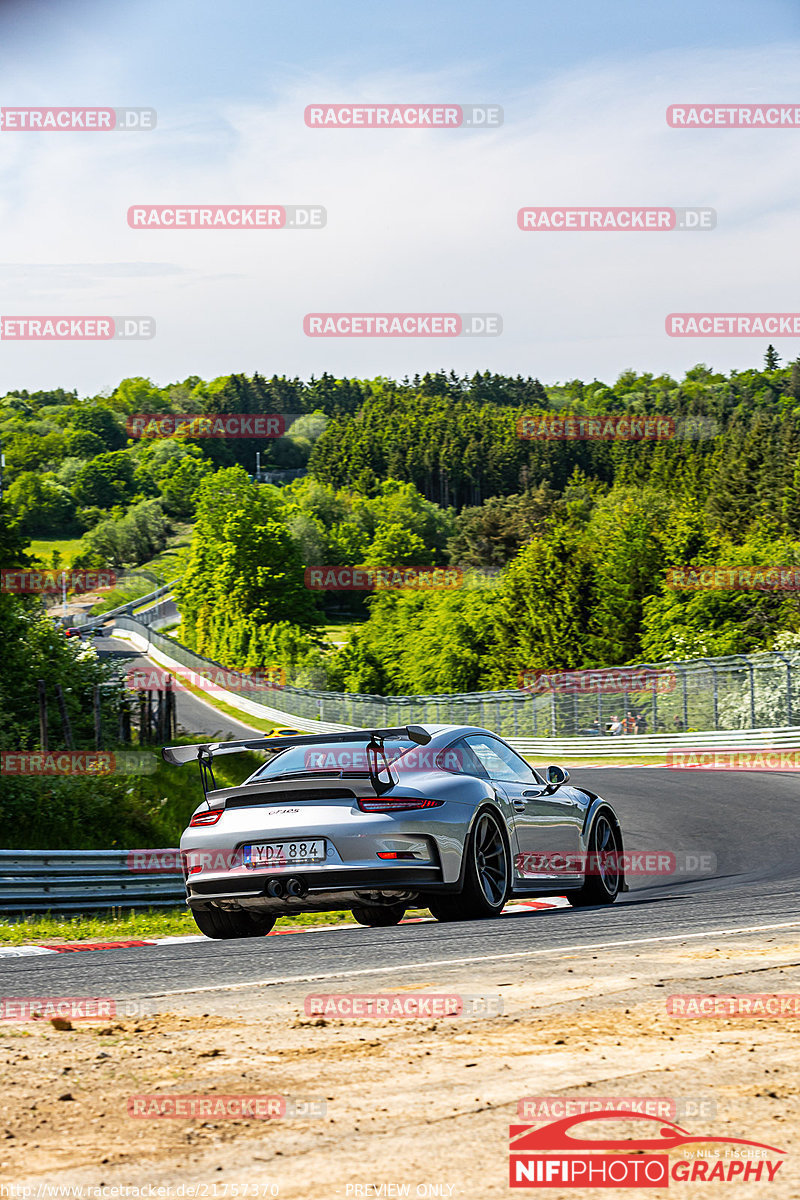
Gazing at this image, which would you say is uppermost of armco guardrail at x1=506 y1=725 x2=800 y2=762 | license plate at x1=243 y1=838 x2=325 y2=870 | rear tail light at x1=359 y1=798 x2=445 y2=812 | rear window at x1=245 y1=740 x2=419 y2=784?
rear window at x1=245 y1=740 x2=419 y2=784

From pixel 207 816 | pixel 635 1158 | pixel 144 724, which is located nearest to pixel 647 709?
pixel 144 724

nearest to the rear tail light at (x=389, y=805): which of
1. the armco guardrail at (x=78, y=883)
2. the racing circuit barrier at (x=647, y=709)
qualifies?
the armco guardrail at (x=78, y=883)

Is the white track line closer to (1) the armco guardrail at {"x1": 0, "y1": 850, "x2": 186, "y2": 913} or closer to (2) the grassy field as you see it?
(2) the grassy field

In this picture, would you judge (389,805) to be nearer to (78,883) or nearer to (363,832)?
(363,832)

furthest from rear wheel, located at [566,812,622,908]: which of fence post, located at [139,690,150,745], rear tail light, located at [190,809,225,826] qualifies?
fence post, located at [139,690,150,745]

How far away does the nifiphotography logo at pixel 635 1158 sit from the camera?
338cm

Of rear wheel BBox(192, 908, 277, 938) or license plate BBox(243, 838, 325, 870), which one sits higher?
license plate BBox(243, 838, 325, 870)

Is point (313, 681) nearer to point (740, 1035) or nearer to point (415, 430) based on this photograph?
point (740, 1035)

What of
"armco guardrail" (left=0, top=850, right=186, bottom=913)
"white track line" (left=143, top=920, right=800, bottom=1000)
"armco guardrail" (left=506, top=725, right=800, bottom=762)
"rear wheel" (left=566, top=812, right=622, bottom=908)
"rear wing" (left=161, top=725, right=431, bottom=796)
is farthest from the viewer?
"armco guardrail" (left=506, top=725, right=800, bottom=762)

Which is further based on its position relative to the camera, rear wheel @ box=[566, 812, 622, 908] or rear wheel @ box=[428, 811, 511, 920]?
rear wheel @ box=[566, 812, 622, 908]

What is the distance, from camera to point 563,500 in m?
132

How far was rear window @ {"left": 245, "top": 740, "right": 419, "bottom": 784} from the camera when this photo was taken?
9164 millimetres

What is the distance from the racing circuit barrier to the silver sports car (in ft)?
82.6

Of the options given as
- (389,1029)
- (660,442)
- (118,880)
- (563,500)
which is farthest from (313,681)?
(389,1029)
